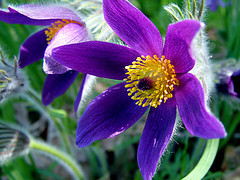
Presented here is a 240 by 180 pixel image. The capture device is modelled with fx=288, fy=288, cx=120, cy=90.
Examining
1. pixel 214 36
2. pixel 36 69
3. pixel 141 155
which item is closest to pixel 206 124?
pixel 141 155

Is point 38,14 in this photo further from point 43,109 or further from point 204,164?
point 204,164

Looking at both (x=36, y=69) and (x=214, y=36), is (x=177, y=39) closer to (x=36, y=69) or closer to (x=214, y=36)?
(x=36, y=69)

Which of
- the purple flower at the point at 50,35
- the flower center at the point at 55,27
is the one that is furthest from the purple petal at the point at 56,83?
the flower center at the point at 55,27

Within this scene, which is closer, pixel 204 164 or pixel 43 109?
pixel 204 164

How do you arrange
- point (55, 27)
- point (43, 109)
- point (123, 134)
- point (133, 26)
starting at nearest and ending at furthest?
1. point (133, 26)
2. point (55, 27)
3. point (43, 109)
4. point (123, 134)

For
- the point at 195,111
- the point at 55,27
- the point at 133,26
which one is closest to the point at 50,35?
the point at 55,27

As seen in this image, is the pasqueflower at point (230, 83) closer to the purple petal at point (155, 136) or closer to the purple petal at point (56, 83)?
the purple petal at point (155, 136)

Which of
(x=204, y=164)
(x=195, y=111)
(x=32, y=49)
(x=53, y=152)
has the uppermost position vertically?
(x=32, y=49)
